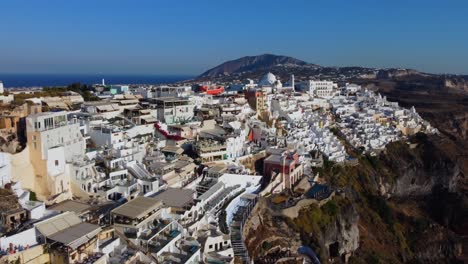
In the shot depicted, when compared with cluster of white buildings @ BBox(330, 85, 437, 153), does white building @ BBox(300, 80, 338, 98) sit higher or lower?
higher

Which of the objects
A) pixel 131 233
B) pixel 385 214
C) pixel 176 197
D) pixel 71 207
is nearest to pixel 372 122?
pixel 385 214

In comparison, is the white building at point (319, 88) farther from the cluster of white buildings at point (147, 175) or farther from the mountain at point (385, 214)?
the cluster of white buildings at point (147, 175)

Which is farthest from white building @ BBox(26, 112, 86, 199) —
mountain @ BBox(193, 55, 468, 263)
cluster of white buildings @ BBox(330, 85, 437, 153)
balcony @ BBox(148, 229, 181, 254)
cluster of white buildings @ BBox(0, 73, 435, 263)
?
cluster of white buildings @ BBox(330, 85, 437, 153)

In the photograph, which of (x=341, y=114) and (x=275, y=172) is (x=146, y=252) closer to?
(x=275, y=172)

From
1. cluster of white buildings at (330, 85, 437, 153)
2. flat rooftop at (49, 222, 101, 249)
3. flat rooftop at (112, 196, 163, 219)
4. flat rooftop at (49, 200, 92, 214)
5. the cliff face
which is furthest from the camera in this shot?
cluster of white buildings at (330, 85, 437, 153)

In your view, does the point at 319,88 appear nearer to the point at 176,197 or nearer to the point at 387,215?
the point at 387,215

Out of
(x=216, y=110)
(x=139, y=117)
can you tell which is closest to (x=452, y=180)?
(x=216, y=110)

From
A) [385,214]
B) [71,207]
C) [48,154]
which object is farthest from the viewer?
[385,214]

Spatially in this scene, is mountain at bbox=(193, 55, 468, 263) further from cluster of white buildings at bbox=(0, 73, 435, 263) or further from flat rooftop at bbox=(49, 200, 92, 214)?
flat rooftop at bbox=(49, 200, 92, 214)
